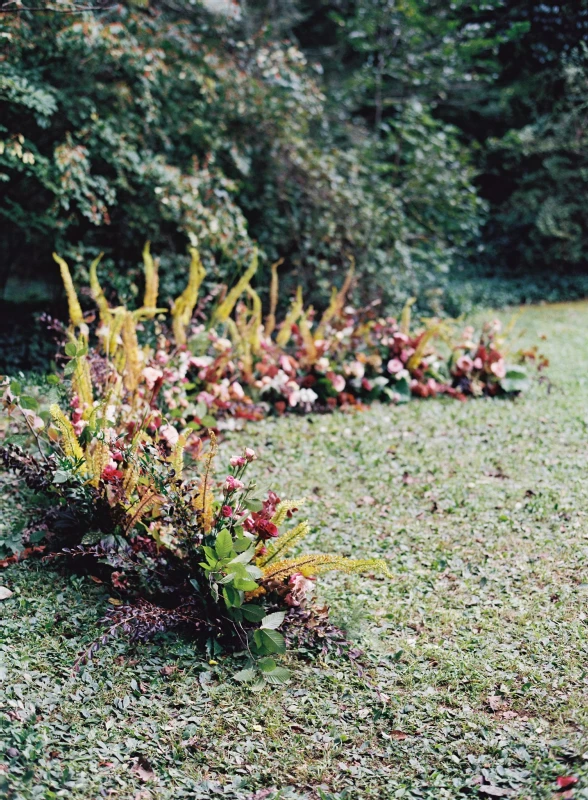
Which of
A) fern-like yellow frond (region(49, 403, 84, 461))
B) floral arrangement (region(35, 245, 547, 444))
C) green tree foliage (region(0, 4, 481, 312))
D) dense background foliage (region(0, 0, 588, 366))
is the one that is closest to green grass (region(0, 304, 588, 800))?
fern-like yellow frond (region(49, 403, 84, 461))

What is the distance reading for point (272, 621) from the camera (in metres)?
2.34

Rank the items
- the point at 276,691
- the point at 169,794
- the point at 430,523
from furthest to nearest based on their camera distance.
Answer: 1. the point at 430,523
2. the point at 276,691
3. the point at 169,794

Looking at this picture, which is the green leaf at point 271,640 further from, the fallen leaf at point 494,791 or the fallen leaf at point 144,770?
the fallen leaf at point 494,791

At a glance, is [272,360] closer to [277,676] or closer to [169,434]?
[169,434]

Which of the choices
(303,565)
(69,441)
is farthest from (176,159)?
(303,565)

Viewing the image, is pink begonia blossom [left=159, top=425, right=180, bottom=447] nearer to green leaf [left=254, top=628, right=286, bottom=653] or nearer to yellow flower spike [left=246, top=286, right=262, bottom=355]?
green leaf [left=254, top=628, right=286, bottom=653]

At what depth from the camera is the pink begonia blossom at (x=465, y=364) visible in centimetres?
532

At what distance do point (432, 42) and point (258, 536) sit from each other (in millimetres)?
8775

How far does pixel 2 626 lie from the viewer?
95.1 inches

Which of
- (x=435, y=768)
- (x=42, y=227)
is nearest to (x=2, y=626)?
(x=435, y=768)

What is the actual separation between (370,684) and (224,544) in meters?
0.64

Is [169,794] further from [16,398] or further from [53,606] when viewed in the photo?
[16,398]

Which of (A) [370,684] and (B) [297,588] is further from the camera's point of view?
(B) [297,588]

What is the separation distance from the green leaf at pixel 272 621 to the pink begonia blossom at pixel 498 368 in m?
3.41
